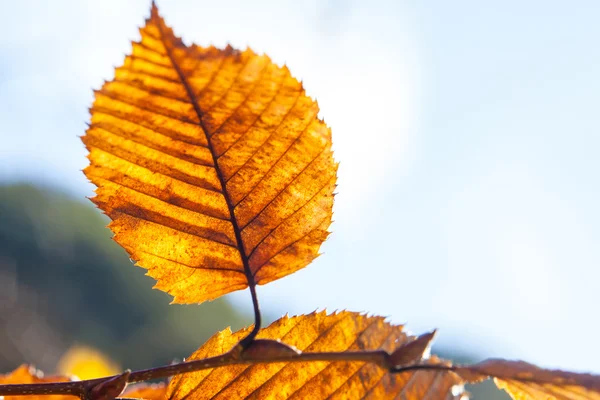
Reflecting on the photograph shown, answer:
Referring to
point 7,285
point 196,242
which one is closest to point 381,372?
point 196,242

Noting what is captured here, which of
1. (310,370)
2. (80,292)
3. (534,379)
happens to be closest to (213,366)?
(310,370)

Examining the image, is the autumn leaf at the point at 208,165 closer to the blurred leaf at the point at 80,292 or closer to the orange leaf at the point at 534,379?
the orange leaf at the point at 534,379

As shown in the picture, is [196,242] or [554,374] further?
[196,242]

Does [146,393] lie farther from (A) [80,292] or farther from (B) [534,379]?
(A) [80,292]

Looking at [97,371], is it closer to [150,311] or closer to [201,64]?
[201,64]

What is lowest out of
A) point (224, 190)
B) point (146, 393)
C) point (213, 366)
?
point (146, 393)

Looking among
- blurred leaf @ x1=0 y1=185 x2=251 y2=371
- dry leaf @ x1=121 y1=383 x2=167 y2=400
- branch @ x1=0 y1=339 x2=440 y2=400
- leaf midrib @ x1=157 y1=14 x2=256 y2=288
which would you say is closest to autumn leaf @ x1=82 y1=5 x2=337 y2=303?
→ leaf midrib @ x1=157 y1=14 x2=256 y2=288

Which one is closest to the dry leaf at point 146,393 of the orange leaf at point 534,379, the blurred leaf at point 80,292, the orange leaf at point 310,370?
the orange leaf at point 310,370
